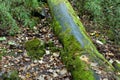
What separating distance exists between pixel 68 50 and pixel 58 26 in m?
1.04

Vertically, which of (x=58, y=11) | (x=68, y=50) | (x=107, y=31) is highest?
(x=58, y=11)

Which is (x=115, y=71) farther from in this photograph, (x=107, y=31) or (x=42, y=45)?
(x=107, y=31)

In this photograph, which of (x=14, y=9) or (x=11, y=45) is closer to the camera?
(x=11, y=45)

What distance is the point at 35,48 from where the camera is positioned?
18.5 feet

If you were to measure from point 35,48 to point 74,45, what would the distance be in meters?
0.99

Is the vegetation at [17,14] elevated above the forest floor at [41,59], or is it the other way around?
the vegetation at [17,14]

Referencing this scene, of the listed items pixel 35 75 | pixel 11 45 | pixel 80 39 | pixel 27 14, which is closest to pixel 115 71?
pixel 80 39

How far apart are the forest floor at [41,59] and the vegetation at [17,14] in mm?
191

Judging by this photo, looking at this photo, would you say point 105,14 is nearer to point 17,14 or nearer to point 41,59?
point 17,14

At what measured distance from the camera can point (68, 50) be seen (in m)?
5.12

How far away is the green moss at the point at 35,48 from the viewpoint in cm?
549

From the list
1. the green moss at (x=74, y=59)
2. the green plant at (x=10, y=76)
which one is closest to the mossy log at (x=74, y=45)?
the green moss at (x=74, y=59)

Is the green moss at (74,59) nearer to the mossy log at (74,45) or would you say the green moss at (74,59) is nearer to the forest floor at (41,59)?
the mossy log at (74,45)

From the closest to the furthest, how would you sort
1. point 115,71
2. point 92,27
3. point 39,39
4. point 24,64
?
1. point 115,71
2. point 24,64
3. point 39,39
4. point 92,27
